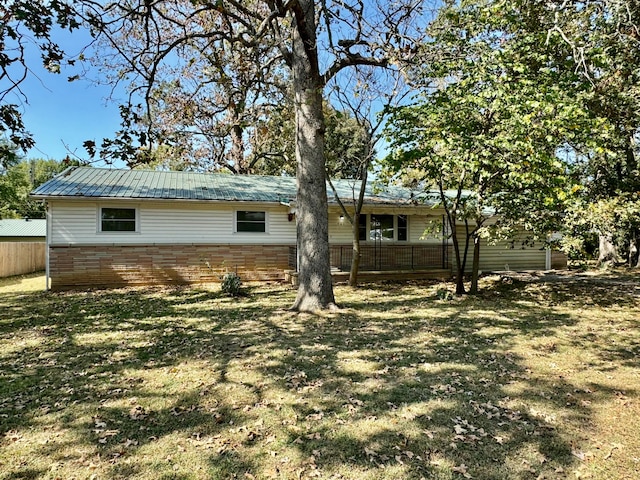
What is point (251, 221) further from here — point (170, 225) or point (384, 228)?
point (384, 228)

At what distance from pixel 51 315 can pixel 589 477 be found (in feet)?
31.4

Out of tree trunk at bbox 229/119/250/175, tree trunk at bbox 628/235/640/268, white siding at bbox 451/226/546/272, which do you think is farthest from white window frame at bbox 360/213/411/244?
tree trunk at bbox 628/235/640/268

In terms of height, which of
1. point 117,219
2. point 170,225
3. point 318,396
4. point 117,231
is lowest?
point 318,396

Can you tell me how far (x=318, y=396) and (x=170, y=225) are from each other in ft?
33.7

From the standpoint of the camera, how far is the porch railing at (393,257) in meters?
14.7

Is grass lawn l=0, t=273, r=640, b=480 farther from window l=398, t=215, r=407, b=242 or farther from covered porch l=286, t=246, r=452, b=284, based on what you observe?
window l=398, t=215, r=407, b=242

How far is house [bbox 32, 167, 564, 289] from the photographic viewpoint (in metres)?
12.0

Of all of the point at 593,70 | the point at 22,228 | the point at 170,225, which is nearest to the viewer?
the point at 593,70

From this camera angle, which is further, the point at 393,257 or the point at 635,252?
the point at 635,252

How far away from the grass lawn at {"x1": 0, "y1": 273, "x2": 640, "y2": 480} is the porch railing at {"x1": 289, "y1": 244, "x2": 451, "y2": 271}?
6.21 m

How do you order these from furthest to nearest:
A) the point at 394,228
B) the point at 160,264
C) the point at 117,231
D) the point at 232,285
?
the point at 394,228 → the point at 160,264 → the point at 117,231 → the point at 232,285

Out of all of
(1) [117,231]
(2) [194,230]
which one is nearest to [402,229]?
(2) [194,230]

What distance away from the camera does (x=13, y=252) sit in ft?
54.3

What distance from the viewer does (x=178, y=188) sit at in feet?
45.1
